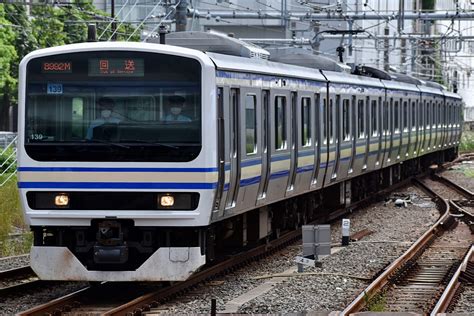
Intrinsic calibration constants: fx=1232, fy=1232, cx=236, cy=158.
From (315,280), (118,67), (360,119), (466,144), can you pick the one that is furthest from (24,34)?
(118,67)

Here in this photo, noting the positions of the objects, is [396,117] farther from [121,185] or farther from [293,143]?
[121,185]

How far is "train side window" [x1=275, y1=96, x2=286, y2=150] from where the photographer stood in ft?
50.8

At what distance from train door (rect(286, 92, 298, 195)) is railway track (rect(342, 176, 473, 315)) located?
182cm

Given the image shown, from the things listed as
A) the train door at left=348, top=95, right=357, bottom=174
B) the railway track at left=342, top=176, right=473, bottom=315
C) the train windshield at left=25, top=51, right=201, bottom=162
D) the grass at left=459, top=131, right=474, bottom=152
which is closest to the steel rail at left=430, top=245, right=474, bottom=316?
the railway track at left=342, top=176, right=473, bottom=315

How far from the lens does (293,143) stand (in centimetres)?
1658

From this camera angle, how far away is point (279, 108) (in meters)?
15.7

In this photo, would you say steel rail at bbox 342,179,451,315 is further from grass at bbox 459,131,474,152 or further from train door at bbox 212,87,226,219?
grass at bbox 459,131,474,152

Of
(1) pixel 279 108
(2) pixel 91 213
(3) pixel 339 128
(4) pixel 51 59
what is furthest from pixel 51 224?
(3) pixel 339 128

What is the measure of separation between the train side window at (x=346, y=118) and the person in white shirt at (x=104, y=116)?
29.9 feet

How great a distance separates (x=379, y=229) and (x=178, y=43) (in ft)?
25.6

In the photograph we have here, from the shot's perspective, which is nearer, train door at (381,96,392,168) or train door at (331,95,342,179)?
train door at (331,95,342,179)

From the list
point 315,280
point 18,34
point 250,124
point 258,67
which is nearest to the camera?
point 315,280

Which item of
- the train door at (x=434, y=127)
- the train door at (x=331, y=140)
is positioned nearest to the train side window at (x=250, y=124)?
the train door at (x=331, y=140)

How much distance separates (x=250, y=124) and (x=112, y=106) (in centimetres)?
241
